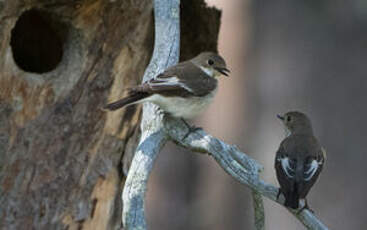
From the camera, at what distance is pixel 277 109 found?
10016mm

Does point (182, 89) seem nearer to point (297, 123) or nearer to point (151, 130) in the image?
point (151, 130)

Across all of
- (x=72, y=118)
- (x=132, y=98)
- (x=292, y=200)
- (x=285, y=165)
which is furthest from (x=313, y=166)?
(x=72, y=118)

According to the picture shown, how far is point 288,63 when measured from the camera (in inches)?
395

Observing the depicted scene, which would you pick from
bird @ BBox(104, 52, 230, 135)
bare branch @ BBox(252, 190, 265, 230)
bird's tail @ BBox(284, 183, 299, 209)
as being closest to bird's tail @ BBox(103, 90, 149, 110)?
bird @ BBox(104, 52, 230, 135)

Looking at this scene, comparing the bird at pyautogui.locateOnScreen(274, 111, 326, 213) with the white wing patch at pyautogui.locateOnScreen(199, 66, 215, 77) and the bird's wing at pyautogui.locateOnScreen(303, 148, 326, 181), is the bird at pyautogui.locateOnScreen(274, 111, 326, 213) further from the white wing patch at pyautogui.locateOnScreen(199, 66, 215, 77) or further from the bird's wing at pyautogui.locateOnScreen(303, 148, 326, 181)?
the white wing patch at pyautogui.locateOnScreen(199, 66, 215, 77)

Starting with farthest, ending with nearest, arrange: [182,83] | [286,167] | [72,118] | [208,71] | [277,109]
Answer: [277,109] < [208,71] < [72,118] < [182,83] < [286,167]

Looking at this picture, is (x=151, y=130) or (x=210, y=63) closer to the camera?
(x=151, y=130)

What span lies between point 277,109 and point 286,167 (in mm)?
4175

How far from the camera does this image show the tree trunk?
6.12 meters

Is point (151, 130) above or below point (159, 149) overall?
above

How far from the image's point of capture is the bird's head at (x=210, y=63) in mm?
6609

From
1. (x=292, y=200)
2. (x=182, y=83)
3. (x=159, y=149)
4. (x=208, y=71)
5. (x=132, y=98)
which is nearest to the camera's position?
Result: (x=159, y=149)

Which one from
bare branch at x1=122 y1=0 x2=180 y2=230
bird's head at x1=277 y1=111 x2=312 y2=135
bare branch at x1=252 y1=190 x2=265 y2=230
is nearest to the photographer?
bare branch at x1=122 y1=0 x2=180 y2=230

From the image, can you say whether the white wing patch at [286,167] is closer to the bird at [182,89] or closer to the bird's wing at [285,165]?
the bird's wing at [285,165]
